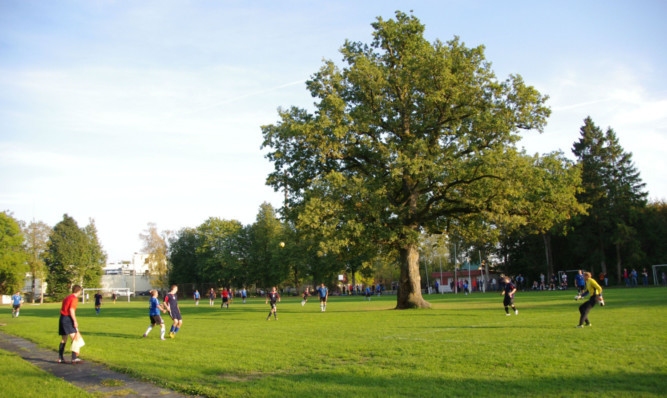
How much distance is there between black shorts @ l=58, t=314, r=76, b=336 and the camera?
42.6ft

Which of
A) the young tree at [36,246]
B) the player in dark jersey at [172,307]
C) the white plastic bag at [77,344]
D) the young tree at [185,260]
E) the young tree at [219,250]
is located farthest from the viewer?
the young tree at [185,260]

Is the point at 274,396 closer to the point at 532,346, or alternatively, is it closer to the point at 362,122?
the point at 532,346

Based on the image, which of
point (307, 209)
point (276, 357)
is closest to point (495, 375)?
point (276, 357)

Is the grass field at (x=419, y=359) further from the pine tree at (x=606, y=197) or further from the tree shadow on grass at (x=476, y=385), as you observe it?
the pine tree at (x=606, y=197)

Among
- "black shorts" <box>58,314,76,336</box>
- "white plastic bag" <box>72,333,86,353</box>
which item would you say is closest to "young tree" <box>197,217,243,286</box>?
"black shorts" <box>58,314,76,336</box>

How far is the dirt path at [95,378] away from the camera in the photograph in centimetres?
898

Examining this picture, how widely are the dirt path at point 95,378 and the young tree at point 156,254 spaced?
8057 centimetres

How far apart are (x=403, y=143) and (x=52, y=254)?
8222 cm

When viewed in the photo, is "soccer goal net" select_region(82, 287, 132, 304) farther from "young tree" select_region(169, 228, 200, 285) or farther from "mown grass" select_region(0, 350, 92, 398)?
"mown grass" select_region(0, 350, 92, 398)

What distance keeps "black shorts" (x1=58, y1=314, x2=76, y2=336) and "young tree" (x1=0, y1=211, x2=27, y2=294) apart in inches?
2775

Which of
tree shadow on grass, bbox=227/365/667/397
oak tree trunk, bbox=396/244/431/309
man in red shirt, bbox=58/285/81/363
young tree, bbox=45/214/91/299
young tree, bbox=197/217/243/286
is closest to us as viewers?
tree shadow on grass, bbox=227/365/667/397

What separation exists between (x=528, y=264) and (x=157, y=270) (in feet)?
220

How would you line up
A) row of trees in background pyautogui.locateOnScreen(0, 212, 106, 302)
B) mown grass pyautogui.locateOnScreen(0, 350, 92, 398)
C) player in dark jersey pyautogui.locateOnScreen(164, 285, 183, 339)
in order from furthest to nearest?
row of trees in background pyautogui.locateOnScreen(0, 212, 106, 302) → player in dark jersey pyautogui.locateOnScreen(164, 285, 183, 339) → mown grass pyautogui.locateOnScreen(0, 350, 92, 398)

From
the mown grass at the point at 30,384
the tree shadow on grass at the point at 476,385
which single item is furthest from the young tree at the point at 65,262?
the tree shadow on grass at the point at 476,385
